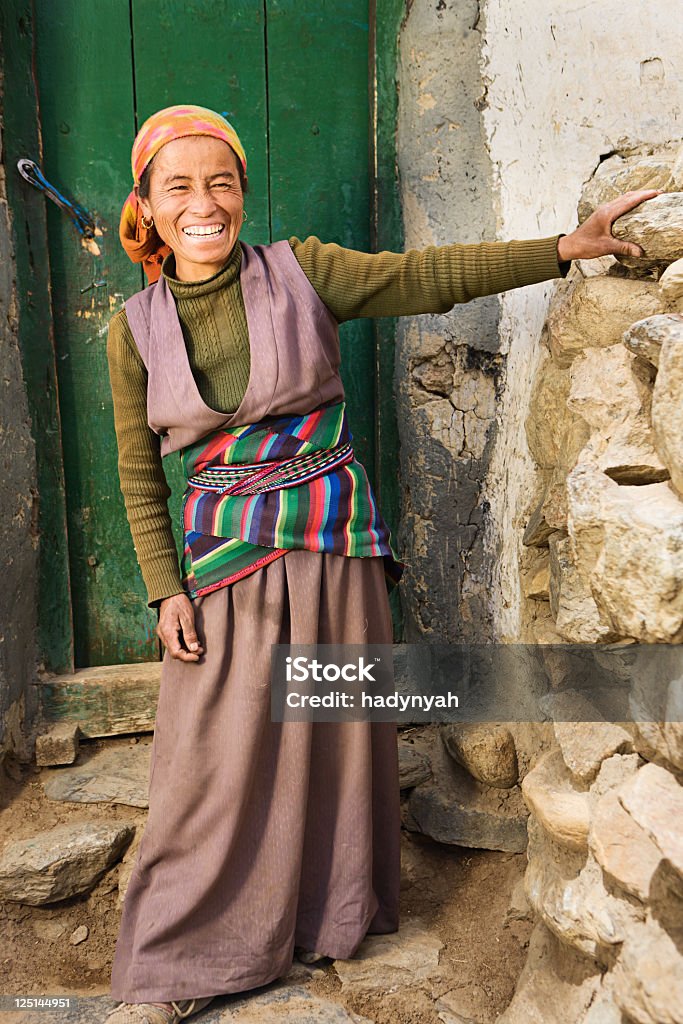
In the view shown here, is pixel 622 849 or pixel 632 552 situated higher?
pixel 632 552

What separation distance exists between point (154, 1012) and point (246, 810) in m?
0.41

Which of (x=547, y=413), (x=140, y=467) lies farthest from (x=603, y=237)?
(x=140, y=467)

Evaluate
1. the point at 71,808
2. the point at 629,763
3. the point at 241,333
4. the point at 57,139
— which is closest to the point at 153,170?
the point at 241,333

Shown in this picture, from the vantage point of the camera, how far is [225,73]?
→ 249 cm

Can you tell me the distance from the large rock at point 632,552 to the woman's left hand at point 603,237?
1.45 ft

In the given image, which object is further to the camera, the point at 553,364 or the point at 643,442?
the point at 553,364

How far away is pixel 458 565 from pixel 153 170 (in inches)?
47.2

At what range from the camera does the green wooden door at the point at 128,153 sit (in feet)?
8.04

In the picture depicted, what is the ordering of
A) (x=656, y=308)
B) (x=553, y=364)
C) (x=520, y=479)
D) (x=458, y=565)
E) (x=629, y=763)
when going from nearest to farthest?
1. (x=629, y=763)
2. (x=656, y=308)
3. (x=553, y=364)
4. (x=520, y=479)
5. (x=458, y=565)

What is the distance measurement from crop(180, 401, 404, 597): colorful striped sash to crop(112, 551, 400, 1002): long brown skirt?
0.04 metres

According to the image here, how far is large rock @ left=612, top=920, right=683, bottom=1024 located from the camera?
4.12ft

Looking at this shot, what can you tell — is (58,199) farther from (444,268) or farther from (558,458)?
(558,458)

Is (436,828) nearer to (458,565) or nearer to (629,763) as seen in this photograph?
(458,565)

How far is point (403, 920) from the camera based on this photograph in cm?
219
